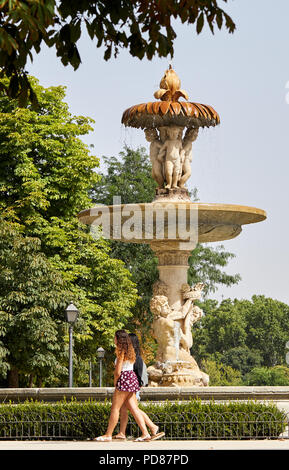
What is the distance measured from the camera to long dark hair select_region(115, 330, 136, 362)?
12547 mm

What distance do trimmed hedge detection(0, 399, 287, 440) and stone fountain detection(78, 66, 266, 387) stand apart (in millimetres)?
2744

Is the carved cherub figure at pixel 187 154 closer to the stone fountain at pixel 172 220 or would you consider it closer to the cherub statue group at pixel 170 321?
the stone fountain at pixel 172 220

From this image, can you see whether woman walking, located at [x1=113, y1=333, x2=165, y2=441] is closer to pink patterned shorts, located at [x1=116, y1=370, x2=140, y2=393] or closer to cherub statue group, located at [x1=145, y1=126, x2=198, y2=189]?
pink patterned shorts, located at [x1=116, y1=370, x2=140, y2=393]

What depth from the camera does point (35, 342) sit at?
26000 millimetres

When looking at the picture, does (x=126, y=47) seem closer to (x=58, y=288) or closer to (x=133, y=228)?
(x=133, y=228)

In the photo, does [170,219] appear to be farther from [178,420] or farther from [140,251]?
[140,251]

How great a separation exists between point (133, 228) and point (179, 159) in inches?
66.8

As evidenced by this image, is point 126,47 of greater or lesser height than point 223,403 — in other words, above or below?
above

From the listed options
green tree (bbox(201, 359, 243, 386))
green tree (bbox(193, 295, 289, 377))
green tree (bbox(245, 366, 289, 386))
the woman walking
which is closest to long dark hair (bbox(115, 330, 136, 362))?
the woman walking

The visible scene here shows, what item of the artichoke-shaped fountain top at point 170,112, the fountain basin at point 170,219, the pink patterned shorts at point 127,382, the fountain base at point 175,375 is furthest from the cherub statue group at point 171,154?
the pink patterned shorts at point 127,382

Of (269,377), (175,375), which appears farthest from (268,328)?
(175,375)

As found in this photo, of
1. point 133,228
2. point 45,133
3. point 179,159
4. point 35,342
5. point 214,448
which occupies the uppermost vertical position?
point 45,133

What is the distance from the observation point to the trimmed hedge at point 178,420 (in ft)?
43.8

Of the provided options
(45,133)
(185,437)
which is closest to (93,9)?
(185,437)
